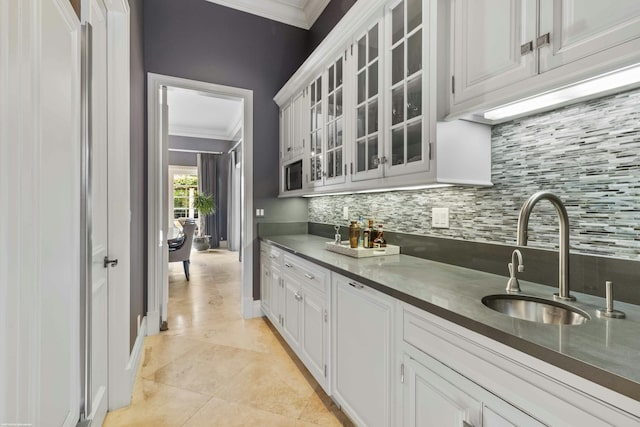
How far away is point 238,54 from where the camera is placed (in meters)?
3.27

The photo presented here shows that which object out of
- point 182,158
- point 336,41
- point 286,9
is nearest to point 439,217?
point 336,41

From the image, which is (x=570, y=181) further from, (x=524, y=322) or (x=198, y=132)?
(x=198, y=132)

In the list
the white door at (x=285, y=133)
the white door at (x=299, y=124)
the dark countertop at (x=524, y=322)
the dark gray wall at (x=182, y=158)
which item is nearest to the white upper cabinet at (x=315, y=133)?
the white door at (x=299, y=124)

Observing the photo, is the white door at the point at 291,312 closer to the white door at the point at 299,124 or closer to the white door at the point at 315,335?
the white door at the point at 315,335

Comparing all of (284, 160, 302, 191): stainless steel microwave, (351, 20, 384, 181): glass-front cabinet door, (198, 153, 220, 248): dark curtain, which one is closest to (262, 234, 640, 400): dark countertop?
(351, 20, 384, 181): glass-front cabinet door

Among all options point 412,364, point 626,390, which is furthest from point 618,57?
point 412,364

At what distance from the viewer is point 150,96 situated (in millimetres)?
2881

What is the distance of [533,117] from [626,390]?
113cm

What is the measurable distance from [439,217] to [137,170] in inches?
94.1

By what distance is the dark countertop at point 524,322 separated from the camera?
25.2 inches

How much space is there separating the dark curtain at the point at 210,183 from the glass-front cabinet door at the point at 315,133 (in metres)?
6.31

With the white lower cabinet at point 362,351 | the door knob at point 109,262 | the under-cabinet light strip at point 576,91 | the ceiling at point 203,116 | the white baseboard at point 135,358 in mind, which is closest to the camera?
the under-cabinet light strip at point 576,91

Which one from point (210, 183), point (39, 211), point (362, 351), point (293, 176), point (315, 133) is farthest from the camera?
point (210, 183)

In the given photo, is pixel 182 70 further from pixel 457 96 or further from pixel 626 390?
pixel 626 390
